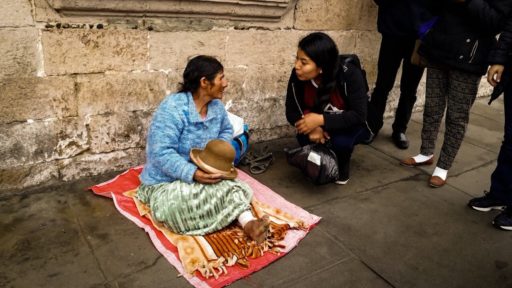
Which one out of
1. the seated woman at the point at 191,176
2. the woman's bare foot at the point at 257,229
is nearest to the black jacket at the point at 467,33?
the seated woman at the point at 191,176

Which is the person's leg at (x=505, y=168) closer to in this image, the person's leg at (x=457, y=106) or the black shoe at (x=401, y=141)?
the person's leg at (x=457, y=106)

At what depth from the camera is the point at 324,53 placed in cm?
282

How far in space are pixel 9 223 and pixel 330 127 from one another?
217 centimetres

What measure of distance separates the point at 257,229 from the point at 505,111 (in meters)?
1.86

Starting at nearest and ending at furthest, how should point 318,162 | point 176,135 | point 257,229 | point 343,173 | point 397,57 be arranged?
point 257,229
point 176,135
point 318,162
point 343,173
point 397,57

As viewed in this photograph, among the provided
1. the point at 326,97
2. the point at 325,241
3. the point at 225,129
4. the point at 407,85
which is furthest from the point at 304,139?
the point at 407,85

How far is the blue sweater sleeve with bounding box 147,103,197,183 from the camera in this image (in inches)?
97.5

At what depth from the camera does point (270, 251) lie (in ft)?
8.09

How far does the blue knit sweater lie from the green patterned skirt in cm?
9

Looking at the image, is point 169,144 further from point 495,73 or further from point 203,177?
point 495,73

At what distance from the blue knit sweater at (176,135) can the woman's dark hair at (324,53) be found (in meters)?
0.70

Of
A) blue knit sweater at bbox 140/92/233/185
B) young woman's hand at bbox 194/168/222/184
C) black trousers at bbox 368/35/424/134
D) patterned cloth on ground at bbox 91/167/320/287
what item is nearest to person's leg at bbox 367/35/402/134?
black trousers at bbox 368/35/424/134

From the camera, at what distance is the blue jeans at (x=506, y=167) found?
2.80m

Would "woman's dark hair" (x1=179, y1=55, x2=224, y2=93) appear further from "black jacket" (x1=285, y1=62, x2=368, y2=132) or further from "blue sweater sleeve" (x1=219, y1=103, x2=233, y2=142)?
"black jacket" (x1=285, y1=62, x2=368, y2=132)
